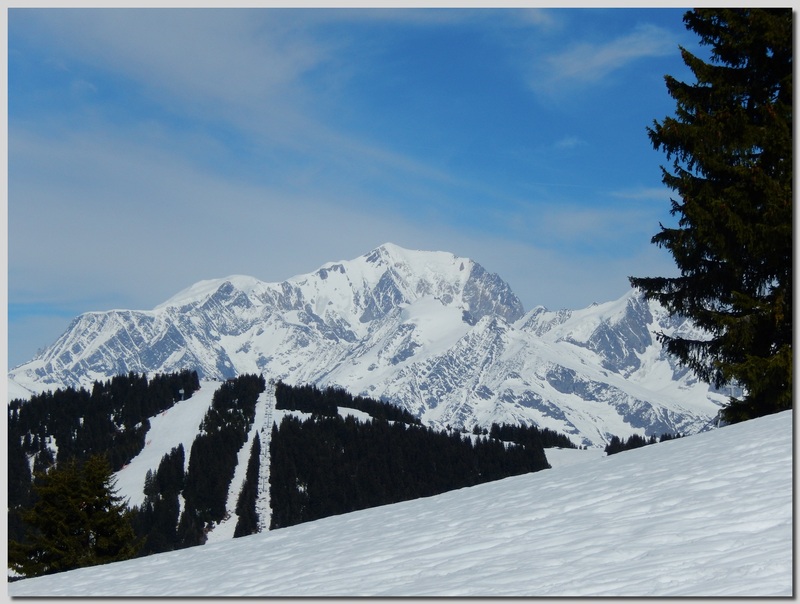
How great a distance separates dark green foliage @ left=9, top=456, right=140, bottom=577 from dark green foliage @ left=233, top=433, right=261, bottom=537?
91.9m

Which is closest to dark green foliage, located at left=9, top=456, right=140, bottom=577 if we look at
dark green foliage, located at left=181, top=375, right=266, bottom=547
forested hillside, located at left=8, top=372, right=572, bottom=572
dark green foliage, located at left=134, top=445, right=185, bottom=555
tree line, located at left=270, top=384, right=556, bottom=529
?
dark green foliage, located at left=134, top=445, right=185, bottom=555

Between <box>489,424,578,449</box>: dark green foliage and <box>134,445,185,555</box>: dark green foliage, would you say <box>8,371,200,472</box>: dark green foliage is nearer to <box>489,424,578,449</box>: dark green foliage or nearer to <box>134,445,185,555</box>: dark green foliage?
<box>134,445,185,555</box>: dark green foliage

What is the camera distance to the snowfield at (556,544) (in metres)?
6.38

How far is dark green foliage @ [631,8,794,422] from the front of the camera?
1326 centimetres

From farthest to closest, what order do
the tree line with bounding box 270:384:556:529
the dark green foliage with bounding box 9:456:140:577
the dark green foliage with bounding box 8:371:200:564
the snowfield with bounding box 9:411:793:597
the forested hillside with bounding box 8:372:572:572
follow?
the dark green foliage with bounding box 8:371:200:564 < the tree line with bounding box 270:384:556:529 < the forested hillside with bounding box 8:372:572:572 < the dark green foliage with bounding box 9:456:140:577 < the snowfield with bounding box 9:411:793:597

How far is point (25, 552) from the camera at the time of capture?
3491cm

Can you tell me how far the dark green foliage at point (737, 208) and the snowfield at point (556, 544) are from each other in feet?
Result: 7.81

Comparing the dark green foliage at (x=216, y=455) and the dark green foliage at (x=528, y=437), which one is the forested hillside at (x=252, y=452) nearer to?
the dark green foliage at (x=216, y=455)

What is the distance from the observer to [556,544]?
25.2 feet

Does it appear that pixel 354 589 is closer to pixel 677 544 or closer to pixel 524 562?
pixel 524 562

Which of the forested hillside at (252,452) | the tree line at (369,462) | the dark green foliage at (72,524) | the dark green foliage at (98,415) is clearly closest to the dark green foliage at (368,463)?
the tree line at (369,462)

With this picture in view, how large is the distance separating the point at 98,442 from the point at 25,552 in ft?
456

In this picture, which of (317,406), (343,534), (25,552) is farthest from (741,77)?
(317,406)

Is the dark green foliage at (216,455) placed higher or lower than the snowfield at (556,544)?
higher
